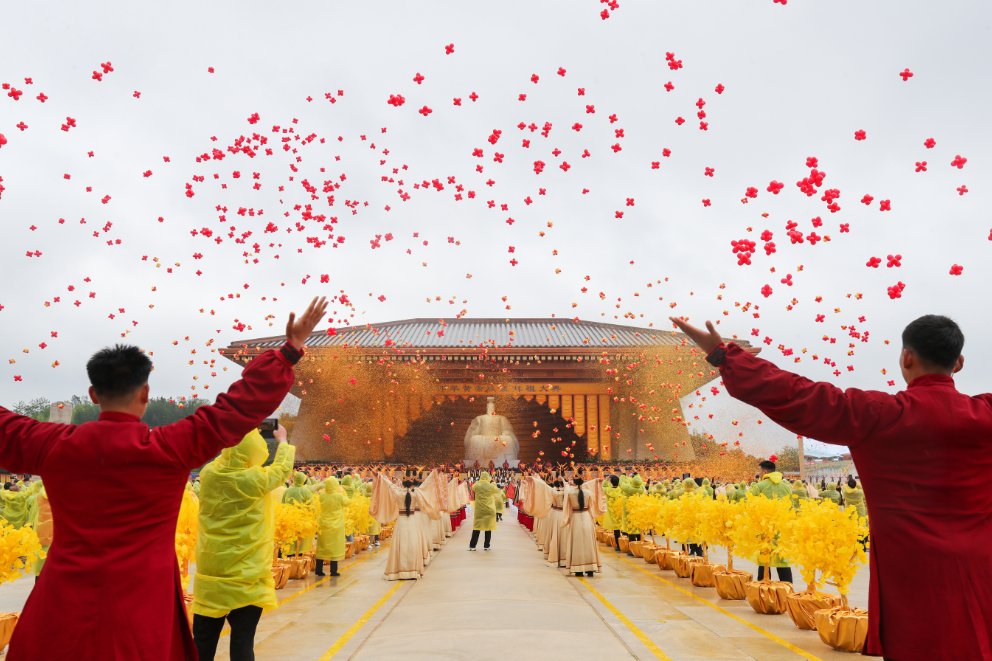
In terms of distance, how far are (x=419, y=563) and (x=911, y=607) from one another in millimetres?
8418

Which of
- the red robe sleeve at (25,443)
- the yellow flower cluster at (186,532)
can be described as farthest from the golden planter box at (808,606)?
the red robe sleeve at (25,443)

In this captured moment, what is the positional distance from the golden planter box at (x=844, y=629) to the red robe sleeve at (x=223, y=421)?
17.1 ft

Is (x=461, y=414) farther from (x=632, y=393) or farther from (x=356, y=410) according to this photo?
(x=632, y=393)

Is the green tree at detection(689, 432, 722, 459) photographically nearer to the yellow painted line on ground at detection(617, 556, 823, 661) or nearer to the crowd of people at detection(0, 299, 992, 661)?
the yellow painted line on ground at detection(617, 556, 823, 661)

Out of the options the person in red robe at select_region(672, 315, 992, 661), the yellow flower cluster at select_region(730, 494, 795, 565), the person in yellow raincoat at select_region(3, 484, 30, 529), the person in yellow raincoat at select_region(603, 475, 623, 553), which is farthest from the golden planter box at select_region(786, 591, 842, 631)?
the person in yellow raincoat at select_region(3, 484, 30, 529)

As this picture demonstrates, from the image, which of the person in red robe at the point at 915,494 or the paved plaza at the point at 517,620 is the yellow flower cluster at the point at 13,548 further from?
the person in red robe at the point at 915,494

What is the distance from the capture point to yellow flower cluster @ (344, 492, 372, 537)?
12140 millimetres

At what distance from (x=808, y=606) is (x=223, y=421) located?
19.8 ft

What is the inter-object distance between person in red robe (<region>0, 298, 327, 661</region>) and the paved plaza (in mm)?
3192

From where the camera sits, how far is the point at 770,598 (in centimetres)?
708

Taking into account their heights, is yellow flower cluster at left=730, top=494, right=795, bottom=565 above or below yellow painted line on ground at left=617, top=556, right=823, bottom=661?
above

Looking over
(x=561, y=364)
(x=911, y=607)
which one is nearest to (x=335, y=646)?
(x=911, y=607)

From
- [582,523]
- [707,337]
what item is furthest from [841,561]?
[582,523]

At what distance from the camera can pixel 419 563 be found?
9984mm
